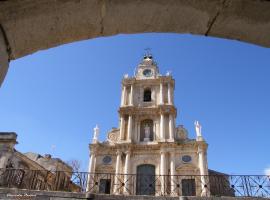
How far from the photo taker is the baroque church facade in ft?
79.9

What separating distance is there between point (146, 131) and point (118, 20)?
2767cm

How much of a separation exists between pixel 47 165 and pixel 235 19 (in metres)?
39.3

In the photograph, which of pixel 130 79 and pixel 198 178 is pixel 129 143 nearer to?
pixel 198 178

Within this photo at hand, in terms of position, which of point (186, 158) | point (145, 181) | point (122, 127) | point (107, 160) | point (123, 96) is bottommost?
point (145, 181)

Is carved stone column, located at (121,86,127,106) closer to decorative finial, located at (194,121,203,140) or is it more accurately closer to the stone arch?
the stone arch

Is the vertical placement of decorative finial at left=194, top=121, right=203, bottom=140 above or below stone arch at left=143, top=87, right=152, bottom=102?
below

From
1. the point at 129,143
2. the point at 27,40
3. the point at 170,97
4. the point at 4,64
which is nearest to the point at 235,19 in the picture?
the point at 27,40

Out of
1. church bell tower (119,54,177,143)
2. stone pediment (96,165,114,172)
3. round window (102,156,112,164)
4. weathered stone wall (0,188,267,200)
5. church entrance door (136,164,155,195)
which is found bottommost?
weathered stone wall (0,188,267,200)

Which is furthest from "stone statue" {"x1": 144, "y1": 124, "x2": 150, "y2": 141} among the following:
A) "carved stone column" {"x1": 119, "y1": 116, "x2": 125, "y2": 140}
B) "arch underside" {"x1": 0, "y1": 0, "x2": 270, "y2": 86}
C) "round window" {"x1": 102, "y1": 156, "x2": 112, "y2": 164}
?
"arch underside" {"x1": 0, "y1": 0, "x2": 270, "y2": 86}

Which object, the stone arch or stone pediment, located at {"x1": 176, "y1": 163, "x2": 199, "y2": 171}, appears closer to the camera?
stone pediment, located at {"x1": 176, "y1": 163, "x2": 199, "y2": 171}

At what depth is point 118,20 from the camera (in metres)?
2.35

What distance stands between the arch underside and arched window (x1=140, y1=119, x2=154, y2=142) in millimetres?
26750

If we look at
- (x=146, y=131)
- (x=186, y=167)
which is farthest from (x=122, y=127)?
(x=186, y=167)

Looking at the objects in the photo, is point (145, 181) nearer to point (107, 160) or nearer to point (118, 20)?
point (107, 160)
